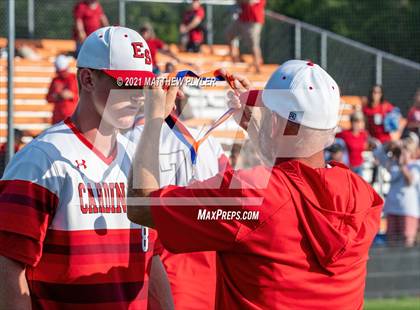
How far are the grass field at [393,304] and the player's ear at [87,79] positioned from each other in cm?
743

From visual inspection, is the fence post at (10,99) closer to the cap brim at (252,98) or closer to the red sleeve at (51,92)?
the cap brim at (252,98)

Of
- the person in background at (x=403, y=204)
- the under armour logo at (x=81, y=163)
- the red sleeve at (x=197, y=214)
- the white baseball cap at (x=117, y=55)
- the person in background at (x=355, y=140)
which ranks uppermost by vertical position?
the white baseball cap at (x=117, y=55)

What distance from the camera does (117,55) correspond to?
3.97 m

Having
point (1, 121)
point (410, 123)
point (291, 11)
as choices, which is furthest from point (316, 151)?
point (291, 11)

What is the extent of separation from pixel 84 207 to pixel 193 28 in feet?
45.6

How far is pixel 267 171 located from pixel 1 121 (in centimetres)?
520

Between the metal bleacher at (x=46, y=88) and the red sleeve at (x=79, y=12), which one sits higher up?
the red sleeve at (x=79, y=12)

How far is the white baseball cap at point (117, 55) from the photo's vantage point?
3959 mm

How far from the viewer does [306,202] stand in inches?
141

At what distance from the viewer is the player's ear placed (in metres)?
4.00

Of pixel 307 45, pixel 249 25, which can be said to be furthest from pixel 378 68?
pixel 249 25

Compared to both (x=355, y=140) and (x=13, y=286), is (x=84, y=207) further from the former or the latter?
(x=355, y=140)

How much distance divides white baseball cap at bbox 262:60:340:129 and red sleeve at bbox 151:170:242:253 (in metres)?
0.31

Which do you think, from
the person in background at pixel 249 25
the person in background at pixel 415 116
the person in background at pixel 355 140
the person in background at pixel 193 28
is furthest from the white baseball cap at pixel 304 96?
the person in background at pixel 193 28
